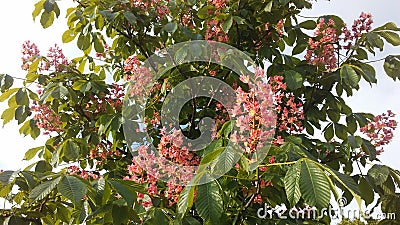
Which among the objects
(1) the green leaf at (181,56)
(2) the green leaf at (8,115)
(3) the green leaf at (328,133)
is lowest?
(2) the green leaf at (8,115)

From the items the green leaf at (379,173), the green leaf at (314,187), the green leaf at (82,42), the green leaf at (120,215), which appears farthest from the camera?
the green leaf at (82,42)

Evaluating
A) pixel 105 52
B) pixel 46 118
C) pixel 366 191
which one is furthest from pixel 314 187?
pixel 105 52

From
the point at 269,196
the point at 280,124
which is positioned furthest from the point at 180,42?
the point at 269,196

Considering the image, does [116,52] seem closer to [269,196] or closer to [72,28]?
[72,28]

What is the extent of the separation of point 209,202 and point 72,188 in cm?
38

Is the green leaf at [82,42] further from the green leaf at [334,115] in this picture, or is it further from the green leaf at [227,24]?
the green leaf at [334,115]

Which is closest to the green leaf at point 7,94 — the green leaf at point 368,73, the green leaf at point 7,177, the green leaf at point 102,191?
the green leaf at point 7,177

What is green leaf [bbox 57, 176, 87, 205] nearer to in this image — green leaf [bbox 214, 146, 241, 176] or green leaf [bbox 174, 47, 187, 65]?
green leaf [bbox 214, 146, 241, 176]

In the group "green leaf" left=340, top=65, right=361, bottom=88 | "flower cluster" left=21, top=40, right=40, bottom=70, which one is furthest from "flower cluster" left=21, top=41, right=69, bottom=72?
"green leaf" left=340, top=65, right=361, bottom=88

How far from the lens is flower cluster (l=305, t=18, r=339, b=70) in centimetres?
226

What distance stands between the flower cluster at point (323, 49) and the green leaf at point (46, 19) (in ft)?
4.38

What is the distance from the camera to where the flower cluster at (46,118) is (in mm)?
2371

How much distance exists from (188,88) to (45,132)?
79cm

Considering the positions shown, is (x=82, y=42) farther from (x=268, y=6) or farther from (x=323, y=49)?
(x=323, y=49)
